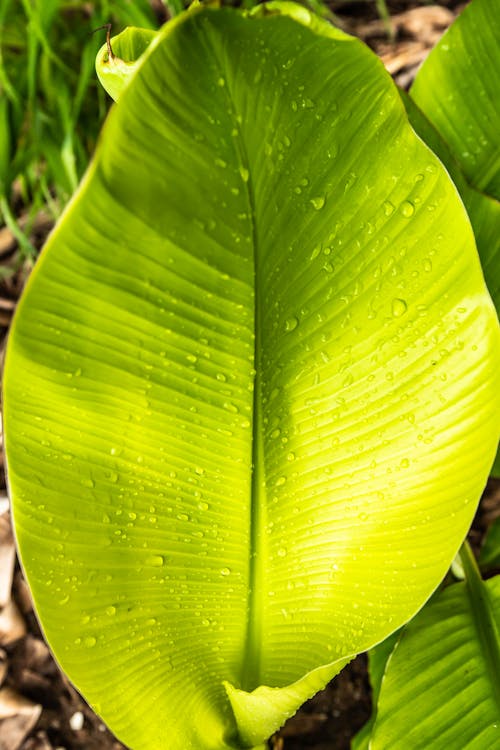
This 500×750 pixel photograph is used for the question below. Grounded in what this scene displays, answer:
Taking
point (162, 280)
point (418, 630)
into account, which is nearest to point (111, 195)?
point (162, 280)

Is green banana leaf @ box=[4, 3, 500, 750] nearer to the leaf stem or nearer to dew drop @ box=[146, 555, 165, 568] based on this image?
dew drop @ box=[146, 555, 165, 568]

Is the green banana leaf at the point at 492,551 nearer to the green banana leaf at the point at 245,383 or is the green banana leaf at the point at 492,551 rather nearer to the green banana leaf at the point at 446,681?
the green banana leaf at the point at 446,681

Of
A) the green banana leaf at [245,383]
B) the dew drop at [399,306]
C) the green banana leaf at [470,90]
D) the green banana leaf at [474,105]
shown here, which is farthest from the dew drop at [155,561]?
the green banana leaf at [470,90]

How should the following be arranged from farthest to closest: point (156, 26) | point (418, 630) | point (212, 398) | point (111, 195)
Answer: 1. point (156, 26)
2. point (418, 630)
3. point (212, 398)
4. point (111, 195)

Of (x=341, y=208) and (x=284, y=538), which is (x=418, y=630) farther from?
(x=341, y=208)

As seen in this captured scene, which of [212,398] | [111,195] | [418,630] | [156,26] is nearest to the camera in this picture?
[111,195]

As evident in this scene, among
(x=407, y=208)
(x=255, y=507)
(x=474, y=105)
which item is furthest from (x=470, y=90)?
(x=255, y=507)

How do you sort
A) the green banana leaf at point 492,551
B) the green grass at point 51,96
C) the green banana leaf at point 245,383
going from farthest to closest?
1. the green grass at point 51,96
2. the green banana leaf at point 492,551
3. the green banana leaf at point 245,383

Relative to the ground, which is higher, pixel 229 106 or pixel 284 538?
pixel 229 106
